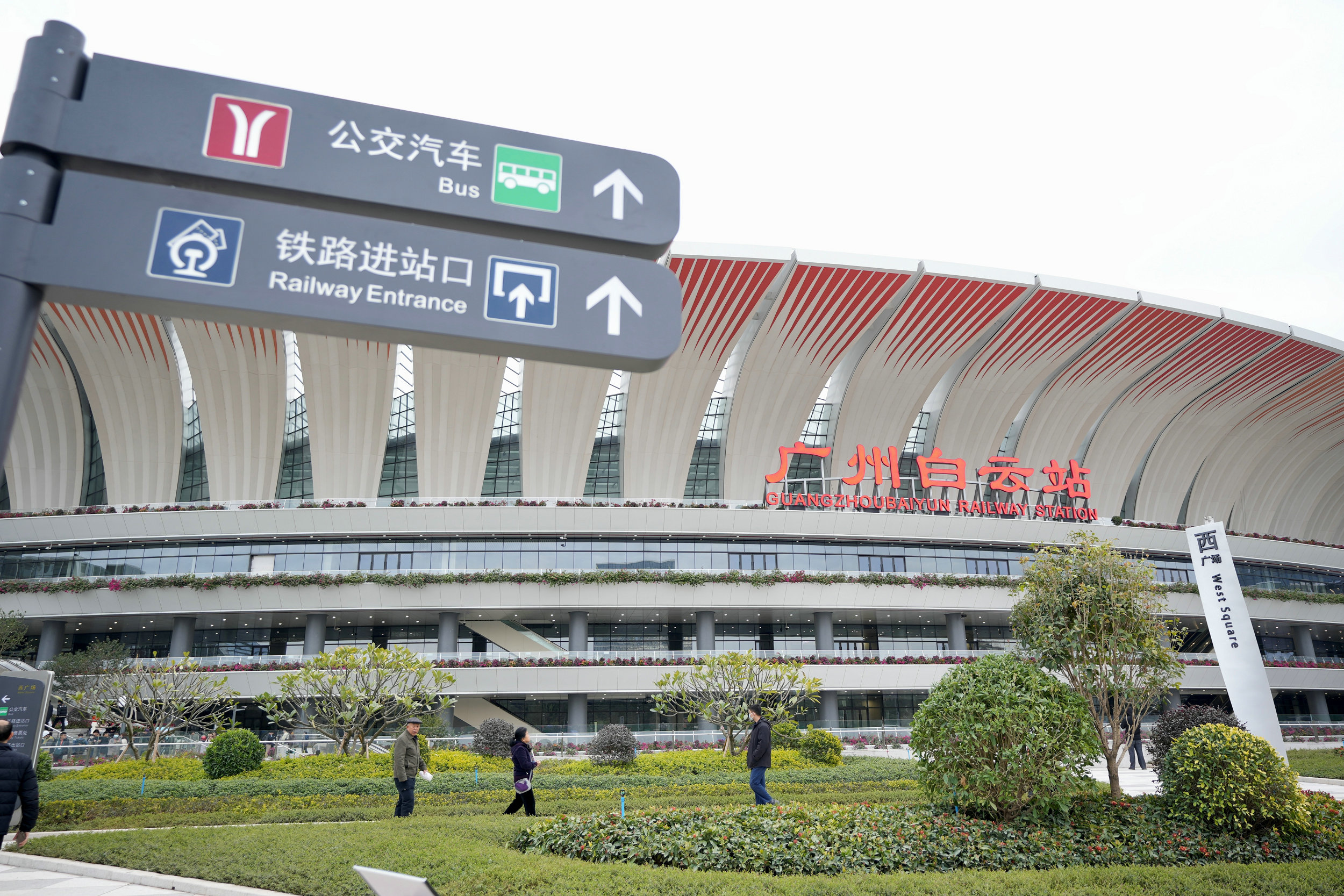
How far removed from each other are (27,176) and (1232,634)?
62.9 feet

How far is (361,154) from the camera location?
421 centimetres

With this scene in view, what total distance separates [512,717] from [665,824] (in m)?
28.0

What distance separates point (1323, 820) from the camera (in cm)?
968

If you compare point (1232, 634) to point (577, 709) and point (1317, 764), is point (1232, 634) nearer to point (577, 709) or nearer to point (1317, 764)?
point (1317, 764)

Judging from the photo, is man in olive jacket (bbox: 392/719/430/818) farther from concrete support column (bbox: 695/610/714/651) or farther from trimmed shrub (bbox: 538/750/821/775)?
concrete support column (bbox: 695/610/714/651)

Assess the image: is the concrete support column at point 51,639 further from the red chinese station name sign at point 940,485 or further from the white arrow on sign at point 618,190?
the white arrow on sign at point 618,190

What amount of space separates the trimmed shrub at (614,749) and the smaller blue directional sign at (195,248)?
20.4m

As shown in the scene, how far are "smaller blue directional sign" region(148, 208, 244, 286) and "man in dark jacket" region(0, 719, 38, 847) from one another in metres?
5.52

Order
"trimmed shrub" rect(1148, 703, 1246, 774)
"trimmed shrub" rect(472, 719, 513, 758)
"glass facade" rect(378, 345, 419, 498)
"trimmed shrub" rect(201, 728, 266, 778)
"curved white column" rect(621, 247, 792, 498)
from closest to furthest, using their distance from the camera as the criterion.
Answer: "trimmed shrub" rect(1148, 703, 1246, 774), "trimmed shrub" rect(201, 728, 266, 778), "trimmed shrub" rect(472, 719, 513, 758), "curved white column" rect(621, 247, 792, 498), "glass facade" rect(378, 345, 419, 498)

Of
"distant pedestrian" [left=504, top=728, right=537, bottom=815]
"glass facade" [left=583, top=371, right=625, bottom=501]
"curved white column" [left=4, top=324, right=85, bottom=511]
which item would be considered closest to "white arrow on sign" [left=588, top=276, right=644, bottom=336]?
"distant pedestrian" [left=504, top=728, right=537, bottom=815]

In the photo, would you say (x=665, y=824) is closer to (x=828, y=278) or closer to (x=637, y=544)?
(x=637, y=544)

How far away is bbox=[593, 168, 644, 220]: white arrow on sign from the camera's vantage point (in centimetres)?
450

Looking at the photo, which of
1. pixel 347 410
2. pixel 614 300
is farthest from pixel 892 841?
pixel 347 410

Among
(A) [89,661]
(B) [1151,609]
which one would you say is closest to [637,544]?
(A) [89,661]
